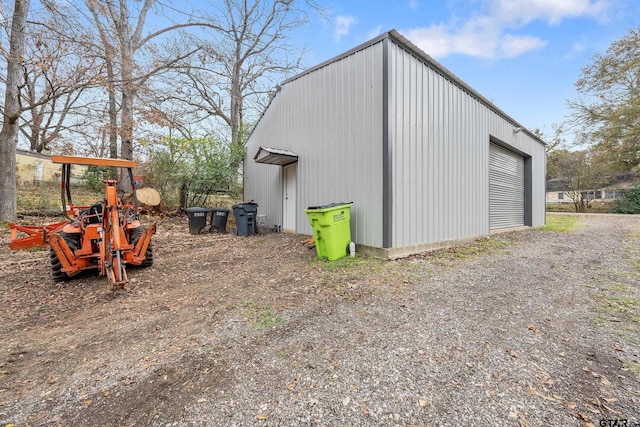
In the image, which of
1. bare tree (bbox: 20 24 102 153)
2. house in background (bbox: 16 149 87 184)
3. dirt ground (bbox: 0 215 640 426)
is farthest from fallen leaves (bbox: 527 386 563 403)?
house in background (bbox: 16 149 87 184)

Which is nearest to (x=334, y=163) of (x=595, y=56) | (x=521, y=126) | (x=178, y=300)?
(x=178, y=300)

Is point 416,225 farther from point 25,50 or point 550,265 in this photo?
point 25,50

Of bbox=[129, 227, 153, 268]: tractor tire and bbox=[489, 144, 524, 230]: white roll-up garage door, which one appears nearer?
bbox=[129, 227, 153, 268]: tractor tire

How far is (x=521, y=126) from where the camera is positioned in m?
9.78

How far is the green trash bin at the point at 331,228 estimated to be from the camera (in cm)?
468

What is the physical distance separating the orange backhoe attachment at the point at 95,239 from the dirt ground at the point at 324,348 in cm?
29

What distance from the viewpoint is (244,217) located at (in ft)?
25.9

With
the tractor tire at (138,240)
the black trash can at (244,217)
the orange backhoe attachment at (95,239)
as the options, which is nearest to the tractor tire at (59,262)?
the orange backhoe attachment at (95,239)

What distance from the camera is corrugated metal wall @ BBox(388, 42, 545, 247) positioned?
5102 mm

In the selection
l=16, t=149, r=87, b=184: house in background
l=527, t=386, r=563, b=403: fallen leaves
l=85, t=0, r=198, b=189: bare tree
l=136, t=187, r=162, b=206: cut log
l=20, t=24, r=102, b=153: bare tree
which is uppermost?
l=85, t=0, r=198, b=189: bare tree

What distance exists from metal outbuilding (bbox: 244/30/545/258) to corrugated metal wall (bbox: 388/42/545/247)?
2 cm

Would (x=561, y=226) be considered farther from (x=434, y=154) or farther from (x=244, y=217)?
(x=244, y=217)

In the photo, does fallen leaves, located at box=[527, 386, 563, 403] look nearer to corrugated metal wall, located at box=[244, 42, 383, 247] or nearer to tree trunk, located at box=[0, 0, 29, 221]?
corrugated metal wall, located at box=[244, 42, 383, 247]

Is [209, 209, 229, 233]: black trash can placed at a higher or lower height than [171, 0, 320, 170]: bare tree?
lower
